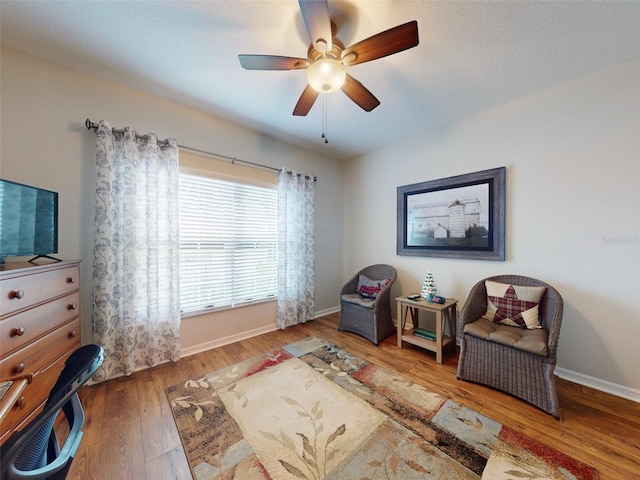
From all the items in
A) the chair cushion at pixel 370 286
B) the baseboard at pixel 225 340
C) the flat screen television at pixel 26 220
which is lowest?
the baseboard at pixel 225 340

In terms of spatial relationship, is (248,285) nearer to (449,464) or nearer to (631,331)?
(449,464)

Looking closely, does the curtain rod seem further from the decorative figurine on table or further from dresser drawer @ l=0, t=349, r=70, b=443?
the decorative figurine on table

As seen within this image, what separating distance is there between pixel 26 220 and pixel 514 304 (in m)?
3.79

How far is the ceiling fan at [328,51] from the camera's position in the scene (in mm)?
1319

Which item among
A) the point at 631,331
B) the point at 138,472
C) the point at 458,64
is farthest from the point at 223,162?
the point at 631,331

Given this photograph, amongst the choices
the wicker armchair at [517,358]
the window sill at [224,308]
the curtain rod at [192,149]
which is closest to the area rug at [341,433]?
the wicker armchair at [517,358]

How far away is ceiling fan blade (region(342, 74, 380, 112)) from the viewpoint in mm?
1773

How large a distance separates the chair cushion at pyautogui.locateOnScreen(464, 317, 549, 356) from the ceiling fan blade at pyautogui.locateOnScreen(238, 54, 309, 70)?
2.49 meters

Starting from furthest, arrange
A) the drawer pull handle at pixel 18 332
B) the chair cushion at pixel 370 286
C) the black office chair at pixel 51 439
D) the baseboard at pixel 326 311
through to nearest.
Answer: the baseboard at pixel 326 311
the chair cushion at pixel 370 286
the drawer pull handle at pixel 18 332
the black office chair at pixel 51 439

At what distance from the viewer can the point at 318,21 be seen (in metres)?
1.35

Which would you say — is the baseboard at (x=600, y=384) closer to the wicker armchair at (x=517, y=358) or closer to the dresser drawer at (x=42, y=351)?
the wicker armchair at (x=517, y=358)

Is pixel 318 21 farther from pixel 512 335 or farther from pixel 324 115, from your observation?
pixel 512 335

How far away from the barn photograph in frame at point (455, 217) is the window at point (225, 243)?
185 centimetres

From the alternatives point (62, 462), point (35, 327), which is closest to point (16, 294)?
point (35, 327)
